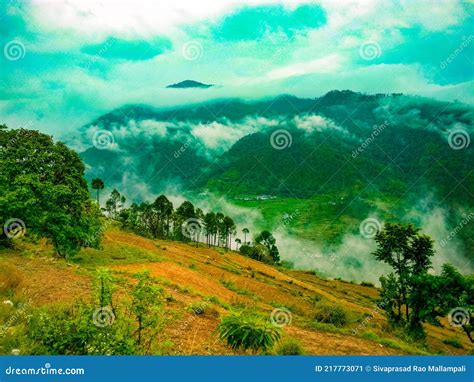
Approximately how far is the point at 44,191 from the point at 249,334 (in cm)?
2109

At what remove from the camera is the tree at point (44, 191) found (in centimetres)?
2594

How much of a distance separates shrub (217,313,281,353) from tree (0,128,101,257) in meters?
19.3

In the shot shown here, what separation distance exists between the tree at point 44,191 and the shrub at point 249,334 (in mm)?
19295

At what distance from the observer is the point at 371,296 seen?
93188 mm

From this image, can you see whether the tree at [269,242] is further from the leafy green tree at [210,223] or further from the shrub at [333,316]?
the shrub at [333,316]

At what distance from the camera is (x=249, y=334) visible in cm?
1155

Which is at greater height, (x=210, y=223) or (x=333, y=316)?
(x=210, y=223)

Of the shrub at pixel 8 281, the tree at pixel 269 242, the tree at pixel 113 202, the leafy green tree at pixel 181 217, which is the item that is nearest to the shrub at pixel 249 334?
the shrub at pixel 8 281

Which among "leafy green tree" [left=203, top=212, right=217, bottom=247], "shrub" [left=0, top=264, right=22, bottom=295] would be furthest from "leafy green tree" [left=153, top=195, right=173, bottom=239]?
"shrub" [left=0, top=264, right=22, bottom=295]

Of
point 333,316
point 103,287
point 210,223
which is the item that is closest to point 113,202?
point 210,223

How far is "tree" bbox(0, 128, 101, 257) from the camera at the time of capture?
25.9 metres

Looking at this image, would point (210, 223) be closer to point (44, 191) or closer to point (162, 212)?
point (162, 212)

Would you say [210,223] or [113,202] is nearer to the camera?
[210,223]

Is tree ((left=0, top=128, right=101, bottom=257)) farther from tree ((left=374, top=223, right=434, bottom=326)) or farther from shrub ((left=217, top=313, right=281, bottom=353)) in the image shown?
tree ((left=374, top=223, right=434, bottom=326))
